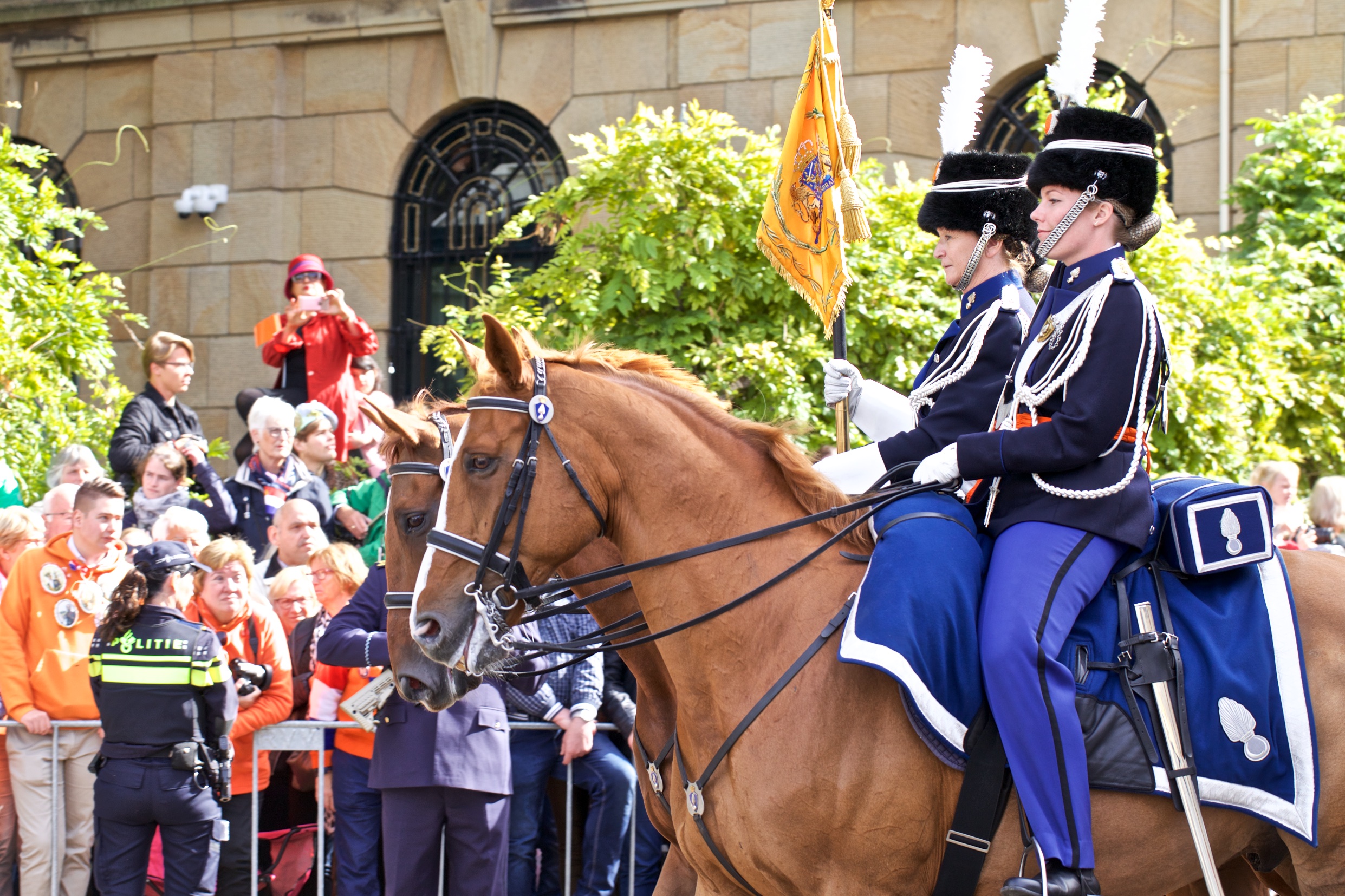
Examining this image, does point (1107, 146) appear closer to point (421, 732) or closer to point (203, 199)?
point (421, 732)

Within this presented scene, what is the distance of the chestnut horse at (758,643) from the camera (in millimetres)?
3404

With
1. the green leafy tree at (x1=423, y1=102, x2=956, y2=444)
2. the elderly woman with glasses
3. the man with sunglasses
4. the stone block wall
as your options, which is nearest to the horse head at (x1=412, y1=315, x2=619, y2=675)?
the green leafy tree at (x1=423, y1=102, x2=956, y2=444)

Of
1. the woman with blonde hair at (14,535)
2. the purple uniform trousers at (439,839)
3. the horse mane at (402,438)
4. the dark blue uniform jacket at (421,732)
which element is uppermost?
the horse mane at (402,438)

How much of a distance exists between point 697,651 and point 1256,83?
350 inches

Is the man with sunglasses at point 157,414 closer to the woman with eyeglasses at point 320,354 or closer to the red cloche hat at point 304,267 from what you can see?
the woman with eyeglasses at point 320,354

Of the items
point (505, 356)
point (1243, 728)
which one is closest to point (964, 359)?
point (1243, 728)

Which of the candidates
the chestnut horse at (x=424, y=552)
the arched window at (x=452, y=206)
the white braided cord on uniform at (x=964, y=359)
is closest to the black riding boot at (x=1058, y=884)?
the chestnut horse at (x=424, y=552)

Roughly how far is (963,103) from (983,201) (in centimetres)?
58

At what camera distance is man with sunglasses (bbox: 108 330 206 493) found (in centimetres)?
809

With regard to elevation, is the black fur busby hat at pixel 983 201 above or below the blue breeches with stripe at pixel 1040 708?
above

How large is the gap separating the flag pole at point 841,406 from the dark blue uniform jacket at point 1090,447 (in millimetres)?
975

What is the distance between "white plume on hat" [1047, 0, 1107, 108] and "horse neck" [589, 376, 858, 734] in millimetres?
1546

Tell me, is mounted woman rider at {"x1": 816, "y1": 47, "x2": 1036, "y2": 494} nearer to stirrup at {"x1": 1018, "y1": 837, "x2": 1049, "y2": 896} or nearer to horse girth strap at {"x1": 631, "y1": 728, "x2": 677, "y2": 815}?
horse girth strap at {"x1": 631, "y1": 728, "x2": 677, "y2": 815}

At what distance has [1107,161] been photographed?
12.3 ft
